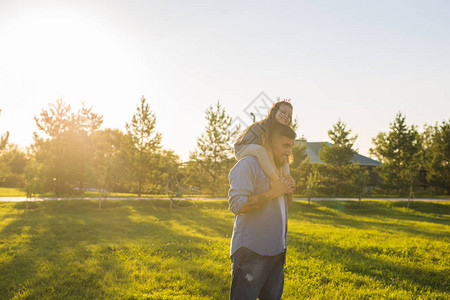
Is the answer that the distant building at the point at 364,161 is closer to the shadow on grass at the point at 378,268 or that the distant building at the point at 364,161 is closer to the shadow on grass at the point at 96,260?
the shadow on grass at the point at 96,260

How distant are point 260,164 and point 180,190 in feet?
70.1

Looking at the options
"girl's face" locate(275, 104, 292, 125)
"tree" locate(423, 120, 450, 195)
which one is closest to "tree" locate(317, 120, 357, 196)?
"tree" locate(423, 120, 450, 195)

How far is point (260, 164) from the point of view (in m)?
2.66

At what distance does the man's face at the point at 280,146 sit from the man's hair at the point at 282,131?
1.2 inches

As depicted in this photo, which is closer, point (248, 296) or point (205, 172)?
point (248, 296)

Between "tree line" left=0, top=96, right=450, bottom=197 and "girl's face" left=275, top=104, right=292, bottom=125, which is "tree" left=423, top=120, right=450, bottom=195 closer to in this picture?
"tree line" left=0, top=96, right=450, bottom=197

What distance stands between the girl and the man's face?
0.05 meters

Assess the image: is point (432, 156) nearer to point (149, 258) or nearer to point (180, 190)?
point (180, 190)

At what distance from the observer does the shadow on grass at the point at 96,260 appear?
18.5ft

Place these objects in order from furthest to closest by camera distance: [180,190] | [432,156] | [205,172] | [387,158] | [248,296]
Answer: [432,156], [387,158], [205,172], [180,190], [248,296]

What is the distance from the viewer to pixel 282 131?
276 centimetres

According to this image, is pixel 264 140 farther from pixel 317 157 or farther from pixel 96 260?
pixel 317 157

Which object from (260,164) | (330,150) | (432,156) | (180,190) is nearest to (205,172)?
(180,190)

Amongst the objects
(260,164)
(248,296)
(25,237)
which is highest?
(260,164)
